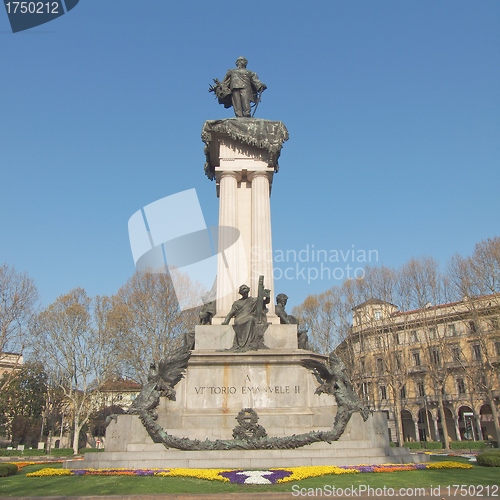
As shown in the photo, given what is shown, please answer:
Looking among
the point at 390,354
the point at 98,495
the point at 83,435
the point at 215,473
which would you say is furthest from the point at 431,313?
the point at 83,435

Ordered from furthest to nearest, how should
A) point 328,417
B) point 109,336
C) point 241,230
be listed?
point 109,336 < point 241,230 < point 328,417

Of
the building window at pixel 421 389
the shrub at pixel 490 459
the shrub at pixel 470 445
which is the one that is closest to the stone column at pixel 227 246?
Result: the shrub at pixel 490 459

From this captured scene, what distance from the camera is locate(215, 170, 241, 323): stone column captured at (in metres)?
16.9

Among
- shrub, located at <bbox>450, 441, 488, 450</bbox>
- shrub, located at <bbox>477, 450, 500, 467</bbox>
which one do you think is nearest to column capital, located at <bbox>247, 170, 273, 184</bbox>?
shrub, located at <bbox>477, 450, 500, 467</bbox>

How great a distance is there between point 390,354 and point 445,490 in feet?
104

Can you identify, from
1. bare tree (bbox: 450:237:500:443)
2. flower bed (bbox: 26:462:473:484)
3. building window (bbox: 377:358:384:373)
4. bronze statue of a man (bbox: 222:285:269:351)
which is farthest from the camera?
building window (bbox: 377:358:384:373)

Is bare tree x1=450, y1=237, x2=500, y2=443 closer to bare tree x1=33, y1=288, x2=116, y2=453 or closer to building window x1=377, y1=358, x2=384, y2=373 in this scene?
building window x1=377, y1=358, x2=384, y2=373

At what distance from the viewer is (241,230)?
714 inches

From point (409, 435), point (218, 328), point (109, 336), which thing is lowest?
point (409, 435)

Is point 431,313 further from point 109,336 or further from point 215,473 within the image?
point 215,473

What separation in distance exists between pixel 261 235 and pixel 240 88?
7.13 meters

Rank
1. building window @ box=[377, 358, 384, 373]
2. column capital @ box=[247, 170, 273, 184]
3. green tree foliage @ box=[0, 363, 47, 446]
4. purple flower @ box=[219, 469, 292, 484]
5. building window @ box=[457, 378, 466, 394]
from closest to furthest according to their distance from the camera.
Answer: purple flower @ box=[219, 469, 292, 484], column capital @ box=[247, 170, 273, 184], building window @ box=[377, 358, 384, 373], building window @ box=[457, 378, 466, 394], green tree foliage @ box=[0, 363, 47, 446]

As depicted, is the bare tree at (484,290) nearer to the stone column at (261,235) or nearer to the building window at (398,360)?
the building window at (398,360)

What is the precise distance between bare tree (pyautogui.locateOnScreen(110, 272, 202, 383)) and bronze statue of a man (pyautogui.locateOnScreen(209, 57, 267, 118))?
20131 millimetres
